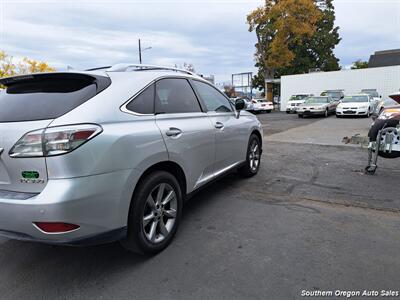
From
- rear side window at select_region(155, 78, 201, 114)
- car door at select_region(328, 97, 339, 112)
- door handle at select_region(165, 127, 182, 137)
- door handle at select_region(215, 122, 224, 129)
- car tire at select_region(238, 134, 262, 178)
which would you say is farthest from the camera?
car door at select_region(328, 97, 339, 112)

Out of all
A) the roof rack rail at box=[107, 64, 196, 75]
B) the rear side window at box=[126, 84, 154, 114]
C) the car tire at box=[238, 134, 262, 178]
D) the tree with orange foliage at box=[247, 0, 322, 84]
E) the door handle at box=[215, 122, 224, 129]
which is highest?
the tree with orange foliage at box=[247, 0, 322, 84]

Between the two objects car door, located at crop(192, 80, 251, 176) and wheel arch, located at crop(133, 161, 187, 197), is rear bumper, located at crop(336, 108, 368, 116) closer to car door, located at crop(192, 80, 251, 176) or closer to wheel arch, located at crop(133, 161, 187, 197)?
car door, located at crop(192, 80, 251, 176)

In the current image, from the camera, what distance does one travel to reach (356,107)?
61.5 ft

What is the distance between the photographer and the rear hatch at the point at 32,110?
2189 mm

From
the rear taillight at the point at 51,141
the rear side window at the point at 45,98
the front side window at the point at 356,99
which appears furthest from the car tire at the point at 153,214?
the front side window at the point at 356,99

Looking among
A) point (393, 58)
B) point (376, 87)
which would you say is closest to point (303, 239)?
point (376, 87)

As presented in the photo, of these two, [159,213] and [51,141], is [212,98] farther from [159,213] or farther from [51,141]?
[51,141]

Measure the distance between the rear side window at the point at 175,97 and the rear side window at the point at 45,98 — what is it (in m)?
0.73

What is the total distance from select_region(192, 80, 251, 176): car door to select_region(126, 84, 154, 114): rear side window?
993 mm

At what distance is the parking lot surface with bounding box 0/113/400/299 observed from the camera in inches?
93.7

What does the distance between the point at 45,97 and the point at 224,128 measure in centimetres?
227

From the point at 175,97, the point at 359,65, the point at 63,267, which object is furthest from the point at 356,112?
the point at 359,65

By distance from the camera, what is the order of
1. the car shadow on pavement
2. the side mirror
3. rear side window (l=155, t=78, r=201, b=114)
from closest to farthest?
the car shadow on pavement < rear side window (l=155, t=78, r=201, b=114) < the side mirror

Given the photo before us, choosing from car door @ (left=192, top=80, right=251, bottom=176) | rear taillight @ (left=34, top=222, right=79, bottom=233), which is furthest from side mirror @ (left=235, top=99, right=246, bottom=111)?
rear taillight @ (left=34, top=222, right=79, bottom=233)
